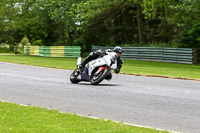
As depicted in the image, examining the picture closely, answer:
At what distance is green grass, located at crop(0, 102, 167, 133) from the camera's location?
699 cm

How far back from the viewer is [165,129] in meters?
7.46

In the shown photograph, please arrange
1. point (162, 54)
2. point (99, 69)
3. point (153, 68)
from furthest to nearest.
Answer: point (162, 54) → point (153, 68) → point (99, 69)

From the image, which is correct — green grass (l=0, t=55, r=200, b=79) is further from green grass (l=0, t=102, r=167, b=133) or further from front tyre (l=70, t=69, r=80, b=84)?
green grass (l=0, t=102, r=167, b=133)

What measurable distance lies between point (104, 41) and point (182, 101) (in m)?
46.4

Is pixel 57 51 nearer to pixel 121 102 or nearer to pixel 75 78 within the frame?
pixel 75 78

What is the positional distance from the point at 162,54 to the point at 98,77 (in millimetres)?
24264

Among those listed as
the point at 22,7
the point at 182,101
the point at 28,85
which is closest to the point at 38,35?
the point at 22,7

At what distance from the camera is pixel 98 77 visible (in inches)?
560

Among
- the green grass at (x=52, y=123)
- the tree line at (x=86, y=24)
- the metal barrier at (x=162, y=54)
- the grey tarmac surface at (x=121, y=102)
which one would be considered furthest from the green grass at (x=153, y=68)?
the tree line at (x=86, y=24)

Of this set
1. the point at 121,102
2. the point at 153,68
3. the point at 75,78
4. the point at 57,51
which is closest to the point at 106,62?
the point at 75,78

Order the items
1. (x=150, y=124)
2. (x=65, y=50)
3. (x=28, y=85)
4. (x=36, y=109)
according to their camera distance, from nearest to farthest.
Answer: (x=150, y=124)
(x=36, y=109)
(x=28, y=85)
(x=65, y=50)

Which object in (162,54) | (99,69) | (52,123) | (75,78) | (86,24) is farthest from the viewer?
(86,24)

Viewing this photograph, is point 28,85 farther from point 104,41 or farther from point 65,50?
point 104,41

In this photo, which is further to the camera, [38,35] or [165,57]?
[38,35]
